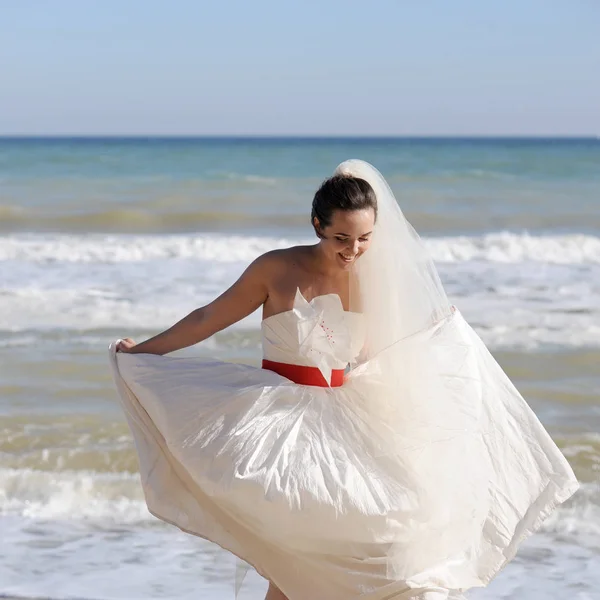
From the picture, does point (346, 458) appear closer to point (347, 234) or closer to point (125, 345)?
point (347, 234)

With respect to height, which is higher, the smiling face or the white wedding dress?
the smiling face

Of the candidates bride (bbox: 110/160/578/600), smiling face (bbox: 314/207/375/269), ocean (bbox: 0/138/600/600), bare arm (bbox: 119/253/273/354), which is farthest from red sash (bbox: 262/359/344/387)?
ocean (bbox: 0/138/600/600)

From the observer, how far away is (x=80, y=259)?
13.5 metres

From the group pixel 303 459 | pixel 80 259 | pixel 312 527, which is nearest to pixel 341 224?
pixel 303 459

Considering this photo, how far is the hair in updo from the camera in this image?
3023mm

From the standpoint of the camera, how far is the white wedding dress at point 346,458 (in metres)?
2.92

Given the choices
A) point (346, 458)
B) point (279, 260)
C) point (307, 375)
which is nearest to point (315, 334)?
point (307, 375)

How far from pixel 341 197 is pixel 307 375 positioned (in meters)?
0.59

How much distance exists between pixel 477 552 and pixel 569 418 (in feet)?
10.9

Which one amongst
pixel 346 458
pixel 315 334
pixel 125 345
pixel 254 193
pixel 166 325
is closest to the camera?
pixel 346 458

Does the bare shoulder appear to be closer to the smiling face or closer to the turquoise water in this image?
the smiling face

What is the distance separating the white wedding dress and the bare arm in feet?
0.24

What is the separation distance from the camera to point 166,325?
912cm

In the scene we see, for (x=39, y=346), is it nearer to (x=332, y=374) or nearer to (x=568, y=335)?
(x=568, y=335)
